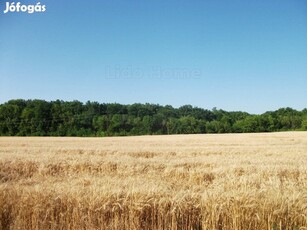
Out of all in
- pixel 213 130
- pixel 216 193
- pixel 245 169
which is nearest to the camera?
pixel 216 193

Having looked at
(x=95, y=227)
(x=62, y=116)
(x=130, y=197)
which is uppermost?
(x=62, y=116)

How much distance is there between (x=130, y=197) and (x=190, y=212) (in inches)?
42.0

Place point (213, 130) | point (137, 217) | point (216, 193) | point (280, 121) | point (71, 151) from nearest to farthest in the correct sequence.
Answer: point (137, 217) < point (216, 193) < point (71, 151) < point (213, 130) < point (280, 121)

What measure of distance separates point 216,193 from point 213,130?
70855mm

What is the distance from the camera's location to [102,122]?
76188 millimetres

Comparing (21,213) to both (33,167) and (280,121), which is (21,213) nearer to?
(33,167)

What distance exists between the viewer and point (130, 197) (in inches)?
217

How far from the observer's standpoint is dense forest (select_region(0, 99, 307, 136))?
69.9m

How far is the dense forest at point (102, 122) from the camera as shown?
6994cm

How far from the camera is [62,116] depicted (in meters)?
75.9

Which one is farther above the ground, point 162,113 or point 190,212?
point 162,113

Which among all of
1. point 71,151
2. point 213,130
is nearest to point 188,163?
point 71,151

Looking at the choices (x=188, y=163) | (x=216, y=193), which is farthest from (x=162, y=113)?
(x=216, y=193)

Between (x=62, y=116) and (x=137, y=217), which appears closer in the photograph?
(x=137, y=217)
